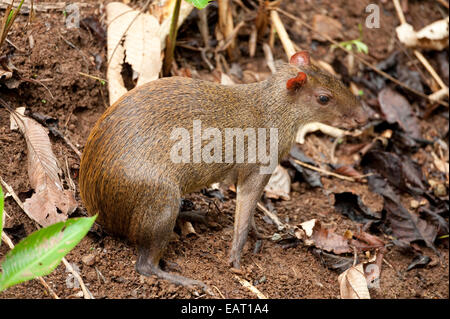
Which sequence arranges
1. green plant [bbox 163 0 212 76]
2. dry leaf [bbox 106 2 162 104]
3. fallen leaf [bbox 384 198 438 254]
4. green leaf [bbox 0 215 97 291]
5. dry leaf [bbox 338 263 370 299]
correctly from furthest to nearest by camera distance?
fallen leaf [bbox 384 198 438 254]
dry leaf [bbox 106 2 162 104]
green plant [bbox 163 0 212 76]
dry leaf [bbox 338 263 370 299]
green leaf [bbox 0 215 97 291]

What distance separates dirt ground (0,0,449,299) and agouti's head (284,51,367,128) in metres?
1.21

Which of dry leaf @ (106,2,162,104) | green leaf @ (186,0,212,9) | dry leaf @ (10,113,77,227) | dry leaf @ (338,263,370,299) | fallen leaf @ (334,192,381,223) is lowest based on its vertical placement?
fallen leaf @ (334,192,381,223)

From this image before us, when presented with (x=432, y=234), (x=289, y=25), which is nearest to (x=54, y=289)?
(x=432, y=234)

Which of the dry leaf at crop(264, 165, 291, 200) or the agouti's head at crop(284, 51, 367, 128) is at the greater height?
the agouti's head at crop(284, 51, 367, 128)

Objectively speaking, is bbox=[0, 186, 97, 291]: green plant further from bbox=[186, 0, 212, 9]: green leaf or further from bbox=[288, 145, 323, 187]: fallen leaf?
bbox=[288, 145, 323, 187]: fallen leaf

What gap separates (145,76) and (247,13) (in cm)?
252

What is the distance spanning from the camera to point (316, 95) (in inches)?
222

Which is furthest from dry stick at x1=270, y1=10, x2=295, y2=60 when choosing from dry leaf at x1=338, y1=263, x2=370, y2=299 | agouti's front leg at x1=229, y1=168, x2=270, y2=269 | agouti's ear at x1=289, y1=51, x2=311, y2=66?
dry leaf at x1=338, y1=263, x2=370, y2=299

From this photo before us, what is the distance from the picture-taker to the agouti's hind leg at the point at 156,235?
454 cm

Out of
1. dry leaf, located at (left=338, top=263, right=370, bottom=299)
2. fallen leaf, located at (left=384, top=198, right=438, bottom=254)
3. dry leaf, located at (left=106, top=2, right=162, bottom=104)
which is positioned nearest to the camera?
dry leaf, located at (left=338, top=263, right=370, bottom=299)

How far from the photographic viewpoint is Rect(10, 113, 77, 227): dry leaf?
15.3ft

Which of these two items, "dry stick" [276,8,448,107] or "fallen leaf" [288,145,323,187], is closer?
"fallen leaf" [288,145,323,187]

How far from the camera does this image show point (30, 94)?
5.55 meters

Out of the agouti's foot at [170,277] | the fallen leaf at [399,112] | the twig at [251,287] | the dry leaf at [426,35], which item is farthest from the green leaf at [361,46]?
the agouti's foot at [170,277]
